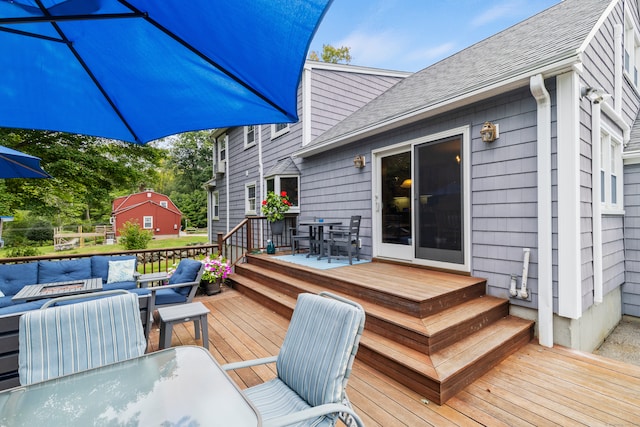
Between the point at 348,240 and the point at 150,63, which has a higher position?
the point at 150,63

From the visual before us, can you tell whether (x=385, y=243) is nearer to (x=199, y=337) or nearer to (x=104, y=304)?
(x=199, y=337)

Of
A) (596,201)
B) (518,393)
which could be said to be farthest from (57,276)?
(596,201)

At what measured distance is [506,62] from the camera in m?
3.96

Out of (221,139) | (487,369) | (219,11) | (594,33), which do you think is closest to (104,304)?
Answer: (219,11)

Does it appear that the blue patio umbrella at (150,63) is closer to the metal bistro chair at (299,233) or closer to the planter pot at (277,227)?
the metal bistro chair at (299,233)

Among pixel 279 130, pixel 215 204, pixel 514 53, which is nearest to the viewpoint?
pixel 514 53

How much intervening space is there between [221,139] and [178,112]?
1080cm

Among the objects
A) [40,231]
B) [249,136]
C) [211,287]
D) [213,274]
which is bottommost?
[211,287]

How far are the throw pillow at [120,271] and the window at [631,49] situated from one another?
29.4 ft

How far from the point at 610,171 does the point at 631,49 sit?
2.80m

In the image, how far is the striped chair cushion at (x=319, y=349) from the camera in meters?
1.51

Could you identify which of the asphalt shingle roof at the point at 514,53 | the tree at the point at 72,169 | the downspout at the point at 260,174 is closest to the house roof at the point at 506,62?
the asphalt shingle roof at the point at 514,53

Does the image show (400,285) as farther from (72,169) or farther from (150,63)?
(72,169)

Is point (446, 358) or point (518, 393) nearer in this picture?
point (518, 393)
